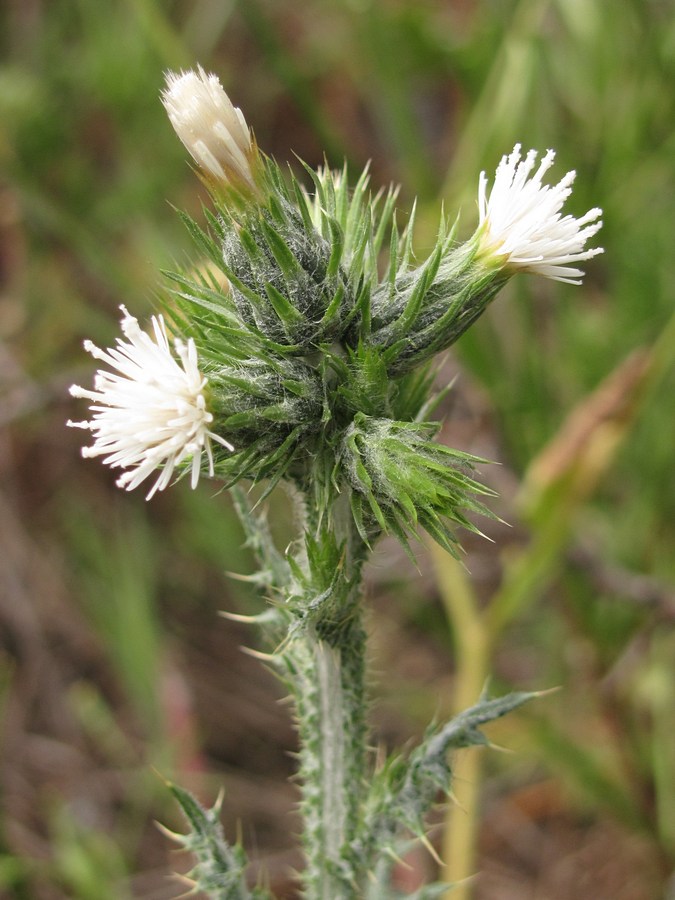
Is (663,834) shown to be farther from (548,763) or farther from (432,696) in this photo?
(432,696)

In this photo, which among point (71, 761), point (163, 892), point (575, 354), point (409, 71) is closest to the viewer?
point (163, 892)

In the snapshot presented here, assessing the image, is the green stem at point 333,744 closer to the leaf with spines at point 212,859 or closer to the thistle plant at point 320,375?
the thistle plant at point 320,375

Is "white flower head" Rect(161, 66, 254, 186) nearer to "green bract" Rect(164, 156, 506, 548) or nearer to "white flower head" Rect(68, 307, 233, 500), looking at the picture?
"green bract" Rect(164, 156, 506, 548)

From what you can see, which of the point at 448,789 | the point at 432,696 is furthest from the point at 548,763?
the point at 448,789

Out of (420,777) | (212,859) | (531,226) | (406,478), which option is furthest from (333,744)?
(531,226)

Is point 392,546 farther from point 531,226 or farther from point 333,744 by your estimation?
point 531,226

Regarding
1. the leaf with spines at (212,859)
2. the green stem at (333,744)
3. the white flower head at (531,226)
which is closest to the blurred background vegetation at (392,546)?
the green stem at (333,744)
